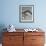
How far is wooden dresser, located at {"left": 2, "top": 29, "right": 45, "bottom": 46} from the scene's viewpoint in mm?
3469

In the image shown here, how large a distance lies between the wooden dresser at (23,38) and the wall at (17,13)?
0.56 metres

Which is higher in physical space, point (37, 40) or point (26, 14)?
point (26, 14)

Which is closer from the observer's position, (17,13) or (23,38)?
(23,38)

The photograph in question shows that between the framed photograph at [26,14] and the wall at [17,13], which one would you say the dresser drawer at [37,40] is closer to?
the wall at [17,13]

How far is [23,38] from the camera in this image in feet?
11.4

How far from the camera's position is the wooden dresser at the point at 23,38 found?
11.4 ft

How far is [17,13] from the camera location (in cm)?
396

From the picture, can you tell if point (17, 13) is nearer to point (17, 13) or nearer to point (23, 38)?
point (17, 13)

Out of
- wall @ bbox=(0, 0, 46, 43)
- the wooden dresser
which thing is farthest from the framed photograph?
the wooden dresser

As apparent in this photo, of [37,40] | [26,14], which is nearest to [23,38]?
[37,40]

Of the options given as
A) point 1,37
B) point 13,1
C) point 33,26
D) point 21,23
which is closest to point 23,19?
point 21,23

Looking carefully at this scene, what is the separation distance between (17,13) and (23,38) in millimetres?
901

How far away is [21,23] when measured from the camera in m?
3.98

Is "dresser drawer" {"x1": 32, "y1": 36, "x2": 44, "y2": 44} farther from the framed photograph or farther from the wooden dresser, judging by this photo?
the framed photograph
